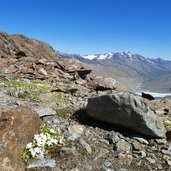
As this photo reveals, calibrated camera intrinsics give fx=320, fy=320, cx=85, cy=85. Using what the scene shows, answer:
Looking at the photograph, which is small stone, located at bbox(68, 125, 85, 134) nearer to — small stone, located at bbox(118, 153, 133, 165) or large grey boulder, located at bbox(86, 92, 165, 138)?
large grey boulder, located at bbox(86, 92, 165, 138)

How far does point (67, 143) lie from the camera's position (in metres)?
14.6

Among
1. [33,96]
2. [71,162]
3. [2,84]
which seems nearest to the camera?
[71,162]

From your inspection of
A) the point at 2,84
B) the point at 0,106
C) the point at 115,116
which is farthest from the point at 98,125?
the point at 2,84

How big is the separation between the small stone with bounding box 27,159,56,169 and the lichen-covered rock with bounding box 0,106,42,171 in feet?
1.33

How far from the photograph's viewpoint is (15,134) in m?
13.1

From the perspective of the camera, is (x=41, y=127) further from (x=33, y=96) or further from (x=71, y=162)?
(x=33, y=96)

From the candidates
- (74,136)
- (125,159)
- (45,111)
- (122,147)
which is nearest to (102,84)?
(45,111)

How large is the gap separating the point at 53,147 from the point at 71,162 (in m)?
1.26

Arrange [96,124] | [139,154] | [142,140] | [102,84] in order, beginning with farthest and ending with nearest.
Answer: [102,84], [96,124], [142,140], [139,154]

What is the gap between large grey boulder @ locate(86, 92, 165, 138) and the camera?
52.0 ft

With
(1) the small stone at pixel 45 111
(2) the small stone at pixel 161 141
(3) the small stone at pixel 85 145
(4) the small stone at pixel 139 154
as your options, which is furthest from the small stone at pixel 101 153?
(1) the small stone at pixel 45 111

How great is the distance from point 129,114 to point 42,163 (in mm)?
5251

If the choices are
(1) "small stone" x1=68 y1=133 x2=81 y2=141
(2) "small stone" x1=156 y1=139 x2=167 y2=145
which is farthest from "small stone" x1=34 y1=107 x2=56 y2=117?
(2) "small stone" x1=156 y1=139 x2=167 y2=145

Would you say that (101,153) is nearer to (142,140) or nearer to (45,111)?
(142,140)
